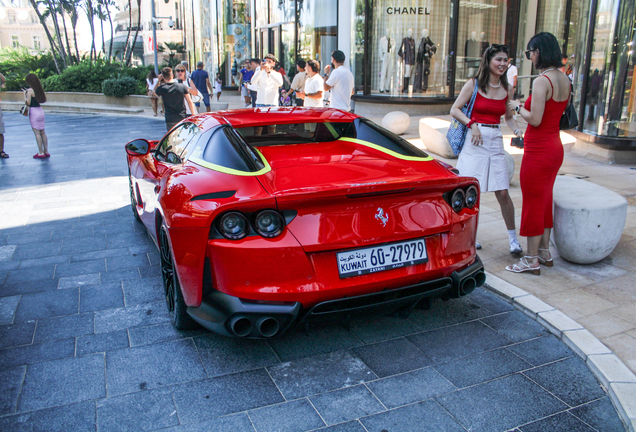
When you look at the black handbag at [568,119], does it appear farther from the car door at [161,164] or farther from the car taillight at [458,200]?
the car door at [161,164]

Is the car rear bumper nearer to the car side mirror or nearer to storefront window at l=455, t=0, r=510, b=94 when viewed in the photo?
the car side mirror

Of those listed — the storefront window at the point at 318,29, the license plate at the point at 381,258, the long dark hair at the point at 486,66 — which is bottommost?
the license plate at the point at 381,258

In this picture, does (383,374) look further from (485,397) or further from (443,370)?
(485,397)

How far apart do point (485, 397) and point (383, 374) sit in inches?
21.8

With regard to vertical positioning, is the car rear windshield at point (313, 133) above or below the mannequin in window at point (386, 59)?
below

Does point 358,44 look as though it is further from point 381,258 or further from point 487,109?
point 381,258

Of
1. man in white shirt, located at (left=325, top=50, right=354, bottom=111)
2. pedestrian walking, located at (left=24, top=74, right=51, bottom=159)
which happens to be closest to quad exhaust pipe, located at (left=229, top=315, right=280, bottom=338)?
man in white shirt, located at (left=325, top=50, right=354, bottom=111)

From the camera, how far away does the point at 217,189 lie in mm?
2994

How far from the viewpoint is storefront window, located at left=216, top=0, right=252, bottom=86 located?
30.3 meters

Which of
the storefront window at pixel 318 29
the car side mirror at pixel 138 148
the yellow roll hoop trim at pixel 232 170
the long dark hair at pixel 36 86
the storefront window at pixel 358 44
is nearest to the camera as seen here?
the yellow roll hoop trim at pixel 232 170

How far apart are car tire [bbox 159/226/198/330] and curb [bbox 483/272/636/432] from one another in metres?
2.27

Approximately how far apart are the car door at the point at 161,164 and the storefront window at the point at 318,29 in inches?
652

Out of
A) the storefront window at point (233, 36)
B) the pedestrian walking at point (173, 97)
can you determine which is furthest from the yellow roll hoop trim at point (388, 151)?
the storefront window at point (233, 36)

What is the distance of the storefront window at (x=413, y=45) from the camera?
56.3 feet
